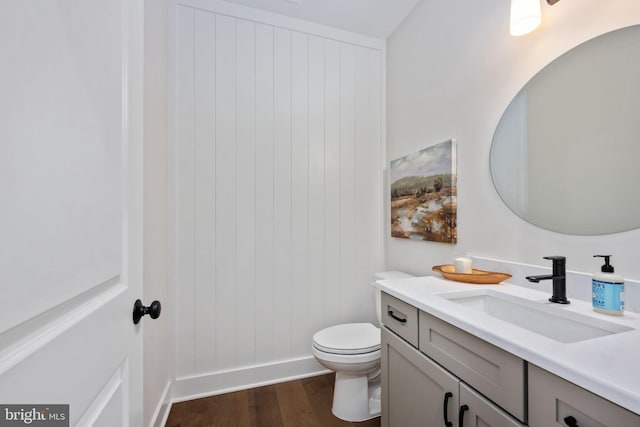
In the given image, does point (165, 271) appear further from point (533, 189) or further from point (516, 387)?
point (533, 189)

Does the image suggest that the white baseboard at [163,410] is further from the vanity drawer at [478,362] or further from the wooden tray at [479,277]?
the wooden tray at [479,277]

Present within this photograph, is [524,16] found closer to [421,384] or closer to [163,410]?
[421,384]

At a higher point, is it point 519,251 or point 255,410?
point 519,251

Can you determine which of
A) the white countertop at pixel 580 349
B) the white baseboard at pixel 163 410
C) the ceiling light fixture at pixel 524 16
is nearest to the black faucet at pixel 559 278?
the white countertop at pixel 580 349

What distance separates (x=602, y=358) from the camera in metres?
0.61

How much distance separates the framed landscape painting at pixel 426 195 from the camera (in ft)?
5.40

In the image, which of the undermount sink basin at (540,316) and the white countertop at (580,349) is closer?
the white countertop at (580,349)

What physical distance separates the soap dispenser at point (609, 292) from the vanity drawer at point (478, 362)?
0.41 metres

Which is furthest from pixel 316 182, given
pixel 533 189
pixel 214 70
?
pixel 533 189

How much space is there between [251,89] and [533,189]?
71.1 inches

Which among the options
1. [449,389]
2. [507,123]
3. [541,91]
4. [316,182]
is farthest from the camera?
[316,182]

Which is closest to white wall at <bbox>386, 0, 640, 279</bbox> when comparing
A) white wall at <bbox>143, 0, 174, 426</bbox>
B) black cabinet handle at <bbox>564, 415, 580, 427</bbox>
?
black cabinet handle at <bbox>564, 415, 580, 427</bbox>

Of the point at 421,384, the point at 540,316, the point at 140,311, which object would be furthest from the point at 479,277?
the point at 140,311

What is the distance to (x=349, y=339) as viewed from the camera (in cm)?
176
